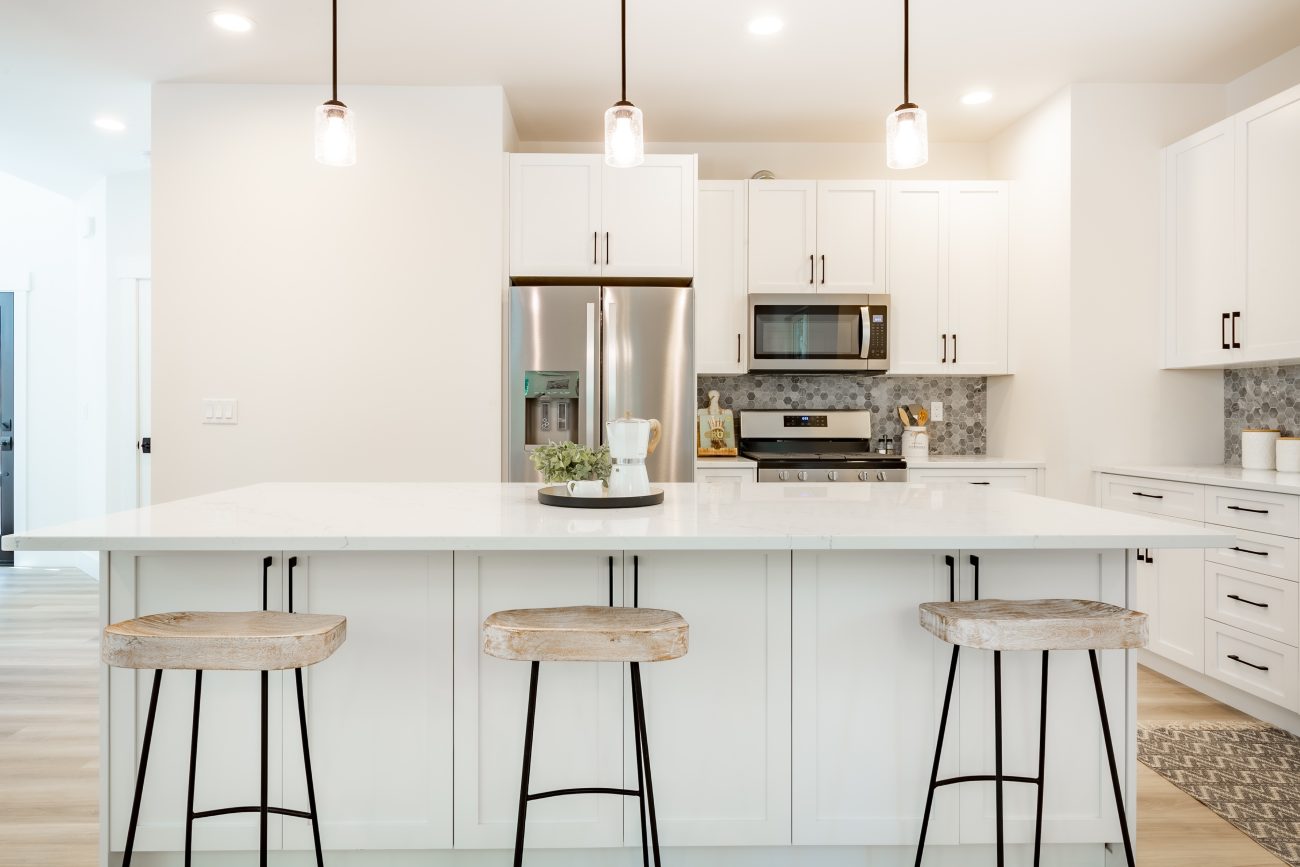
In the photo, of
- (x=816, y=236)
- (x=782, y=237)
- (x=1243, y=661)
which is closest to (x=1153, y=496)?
(x=1243, y=661)

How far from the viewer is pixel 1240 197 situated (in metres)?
3.35

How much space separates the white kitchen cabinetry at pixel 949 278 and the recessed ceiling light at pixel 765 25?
1328mm

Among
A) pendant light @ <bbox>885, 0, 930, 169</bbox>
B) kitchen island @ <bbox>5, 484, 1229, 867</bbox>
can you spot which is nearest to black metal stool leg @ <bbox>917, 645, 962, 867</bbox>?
kitchen island @ <bbox>5, 484, 1229, 867</bbox>

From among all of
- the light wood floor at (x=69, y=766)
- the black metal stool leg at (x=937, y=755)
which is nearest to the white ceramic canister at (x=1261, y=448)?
the light wood floor at (x=69, y=766)

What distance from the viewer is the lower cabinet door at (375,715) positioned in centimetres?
189

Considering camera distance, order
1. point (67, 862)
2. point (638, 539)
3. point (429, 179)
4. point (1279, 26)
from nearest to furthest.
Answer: point (638, 539) < point (67, 862) < point (1279, 26) < point (429, 179)

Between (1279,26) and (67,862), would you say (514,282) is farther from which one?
(1279,26)

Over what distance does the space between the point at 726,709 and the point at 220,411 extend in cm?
298

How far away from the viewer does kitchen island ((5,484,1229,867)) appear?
188 centimetres

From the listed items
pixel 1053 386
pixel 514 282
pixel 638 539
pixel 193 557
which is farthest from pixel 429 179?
pixel 1053 386

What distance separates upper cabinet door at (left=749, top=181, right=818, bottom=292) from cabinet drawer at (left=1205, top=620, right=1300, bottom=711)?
2354mm

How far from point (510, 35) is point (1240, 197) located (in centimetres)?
304

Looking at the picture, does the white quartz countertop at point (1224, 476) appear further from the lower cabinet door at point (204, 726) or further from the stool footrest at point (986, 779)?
the lower cabinet door at point (204, 726)

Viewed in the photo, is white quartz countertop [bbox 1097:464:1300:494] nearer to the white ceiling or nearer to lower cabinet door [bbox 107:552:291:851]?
the white ceiling
